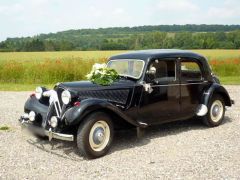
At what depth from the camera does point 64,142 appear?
7.64 m

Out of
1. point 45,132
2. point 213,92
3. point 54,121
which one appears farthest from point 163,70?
point 45,132

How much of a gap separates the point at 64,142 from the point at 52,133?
1.24 metres

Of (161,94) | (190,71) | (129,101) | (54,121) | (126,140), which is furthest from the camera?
(190,71)

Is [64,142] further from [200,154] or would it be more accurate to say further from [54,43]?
[54,43]

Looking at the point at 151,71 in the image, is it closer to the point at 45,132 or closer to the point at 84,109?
the point at 84,109

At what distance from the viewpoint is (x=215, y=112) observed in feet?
29.6

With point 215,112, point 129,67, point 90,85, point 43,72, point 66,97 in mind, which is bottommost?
point 215,112

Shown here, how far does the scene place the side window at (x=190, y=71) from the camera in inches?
330

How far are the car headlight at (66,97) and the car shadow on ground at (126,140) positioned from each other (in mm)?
977

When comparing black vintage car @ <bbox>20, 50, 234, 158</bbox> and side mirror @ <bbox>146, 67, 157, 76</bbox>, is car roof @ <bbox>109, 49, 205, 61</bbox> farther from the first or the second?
side mirror @ <bbox>146, 67, 157, 76</bbox>

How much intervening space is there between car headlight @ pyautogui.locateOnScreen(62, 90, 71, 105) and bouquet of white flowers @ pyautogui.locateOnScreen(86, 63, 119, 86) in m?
0.90

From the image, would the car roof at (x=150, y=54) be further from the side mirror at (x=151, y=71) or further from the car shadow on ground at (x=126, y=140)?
the car shadow on ground at (x=126, y=140)

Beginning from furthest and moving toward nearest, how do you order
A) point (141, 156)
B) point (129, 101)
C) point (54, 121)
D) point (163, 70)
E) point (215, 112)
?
1. point (215, 112)
2. point (163, 70)
3. point (129, 101)
4. point (141, 156)
5. point (54, 121)

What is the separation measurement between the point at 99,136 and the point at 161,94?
5.99 feet
